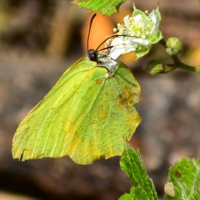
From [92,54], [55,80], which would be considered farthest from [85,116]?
[55,80]

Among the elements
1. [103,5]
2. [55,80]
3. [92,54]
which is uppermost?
[103,5]

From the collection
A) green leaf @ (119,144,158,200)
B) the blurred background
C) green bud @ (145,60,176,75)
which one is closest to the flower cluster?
green bud @ (145,60,176,75)

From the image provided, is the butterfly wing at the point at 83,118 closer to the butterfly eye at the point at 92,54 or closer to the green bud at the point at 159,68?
the butterfly eye at the point at 92,54

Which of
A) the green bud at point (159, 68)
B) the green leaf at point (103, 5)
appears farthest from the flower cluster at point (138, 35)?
the green leaf at point (103, 5)

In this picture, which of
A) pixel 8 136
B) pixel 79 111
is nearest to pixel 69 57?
pixel 8 136

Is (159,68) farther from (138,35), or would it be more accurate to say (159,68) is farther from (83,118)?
(83,118)

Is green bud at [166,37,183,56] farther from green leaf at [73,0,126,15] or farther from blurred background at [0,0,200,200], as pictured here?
blurred background at [0,0,200,200]
